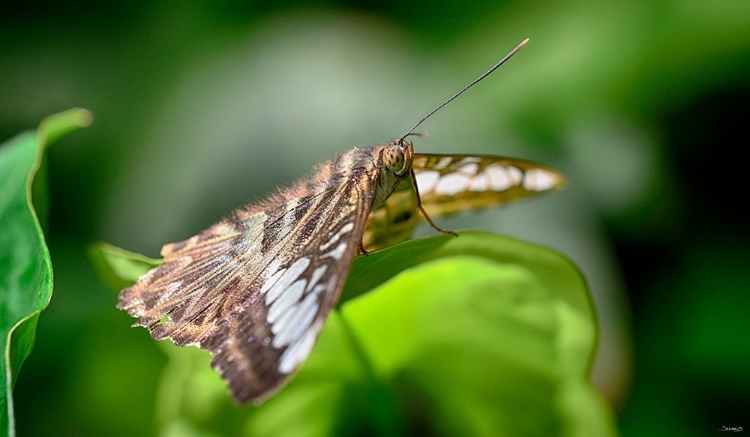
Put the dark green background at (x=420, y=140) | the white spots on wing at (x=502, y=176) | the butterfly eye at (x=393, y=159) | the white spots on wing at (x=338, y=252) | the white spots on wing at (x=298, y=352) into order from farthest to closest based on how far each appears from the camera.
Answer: the dark green background at (x=420, y=140) < the white spots on wing at (x=502, y=176) < the butterfly eye at (x=393, y=159) < the white spots on wing at (x=338, y=252) < the white spots on wing at (x=298, y=352)

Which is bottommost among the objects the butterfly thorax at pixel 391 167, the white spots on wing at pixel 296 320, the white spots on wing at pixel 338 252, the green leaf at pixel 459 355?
the green leaf at pixel 459 355

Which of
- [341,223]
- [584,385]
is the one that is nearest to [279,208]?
[341,223]


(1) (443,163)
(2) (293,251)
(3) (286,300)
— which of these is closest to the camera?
(3) (286,300)

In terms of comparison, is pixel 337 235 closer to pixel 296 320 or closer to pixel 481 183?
A: pixel 296 320

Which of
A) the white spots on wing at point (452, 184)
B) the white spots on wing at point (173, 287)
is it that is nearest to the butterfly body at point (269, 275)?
the white spots on wing at point (173, 287)

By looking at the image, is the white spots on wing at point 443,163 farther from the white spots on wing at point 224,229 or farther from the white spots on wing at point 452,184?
the white spots on wing at point 224,229

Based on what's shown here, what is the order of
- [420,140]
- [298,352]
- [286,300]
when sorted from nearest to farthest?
[298,352] → [286,300] → [420,140]

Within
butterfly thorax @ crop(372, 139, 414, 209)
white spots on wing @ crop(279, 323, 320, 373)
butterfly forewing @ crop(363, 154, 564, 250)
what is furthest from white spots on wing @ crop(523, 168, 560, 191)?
white spots on wing @ crop(279, 323, 320, 373)

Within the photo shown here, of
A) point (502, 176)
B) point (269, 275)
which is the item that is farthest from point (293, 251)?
point (502, 176)

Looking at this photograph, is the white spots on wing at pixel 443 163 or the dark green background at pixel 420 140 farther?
the dark green background at pixel 420 140
